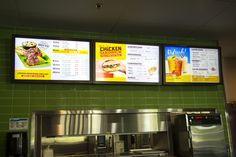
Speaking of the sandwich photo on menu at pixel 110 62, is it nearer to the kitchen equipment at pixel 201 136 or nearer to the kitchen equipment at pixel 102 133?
the kitchen equipment at pixel 102 133

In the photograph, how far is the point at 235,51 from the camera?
5.35 m

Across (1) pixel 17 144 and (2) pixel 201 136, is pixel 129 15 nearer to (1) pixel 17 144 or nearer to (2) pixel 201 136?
(2) pixel 201 136

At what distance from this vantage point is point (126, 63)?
145 inches

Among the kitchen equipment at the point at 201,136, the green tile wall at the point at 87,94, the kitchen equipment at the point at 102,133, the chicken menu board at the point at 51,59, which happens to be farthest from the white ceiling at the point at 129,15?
the kitchen equipment at the point at 201,136

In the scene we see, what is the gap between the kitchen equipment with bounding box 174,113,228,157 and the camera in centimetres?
339

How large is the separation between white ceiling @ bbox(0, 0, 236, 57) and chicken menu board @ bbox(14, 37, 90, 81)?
30 cm

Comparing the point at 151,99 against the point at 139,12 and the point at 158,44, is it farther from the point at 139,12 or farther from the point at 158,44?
the point at 139,12

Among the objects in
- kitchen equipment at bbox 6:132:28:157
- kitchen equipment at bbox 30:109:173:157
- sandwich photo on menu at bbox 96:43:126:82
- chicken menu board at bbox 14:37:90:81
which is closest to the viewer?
kitchen equipment at bbox 6:132:28:157

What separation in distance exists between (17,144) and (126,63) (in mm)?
1773

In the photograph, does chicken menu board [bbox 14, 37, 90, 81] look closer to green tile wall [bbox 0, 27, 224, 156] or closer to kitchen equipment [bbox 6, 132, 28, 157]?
green tile wall [bbox 0, 27, 224, 156]

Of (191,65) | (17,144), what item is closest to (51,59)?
(17,144)

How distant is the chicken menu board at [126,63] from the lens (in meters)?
3.59

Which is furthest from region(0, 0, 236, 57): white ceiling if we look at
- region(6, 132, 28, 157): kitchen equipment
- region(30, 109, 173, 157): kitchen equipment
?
region(6, 132, 28, 157): kitchen equipment

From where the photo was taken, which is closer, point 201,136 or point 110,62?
point 201,136
